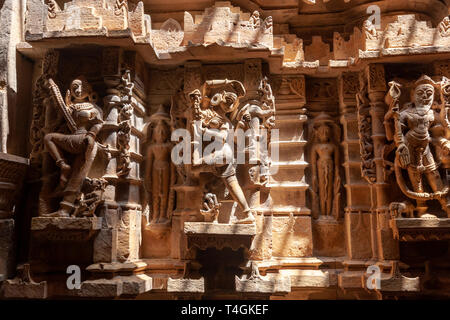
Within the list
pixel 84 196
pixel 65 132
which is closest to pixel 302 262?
pixel 84 196

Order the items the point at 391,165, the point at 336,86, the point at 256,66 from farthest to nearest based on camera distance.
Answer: the point at 336,86 → the point at 256,66 → the point at 391,165

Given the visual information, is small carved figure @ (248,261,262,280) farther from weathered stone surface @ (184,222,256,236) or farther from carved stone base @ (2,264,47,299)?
carved stone base @ (2,264,47,299)

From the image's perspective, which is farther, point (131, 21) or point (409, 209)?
point (131, 21)

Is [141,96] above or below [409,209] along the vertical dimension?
above

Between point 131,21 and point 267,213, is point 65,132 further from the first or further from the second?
point 267,213

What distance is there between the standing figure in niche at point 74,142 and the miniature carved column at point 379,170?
144 inches

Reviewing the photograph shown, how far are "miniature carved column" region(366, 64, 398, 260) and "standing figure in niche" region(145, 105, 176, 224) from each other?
9.26 feet

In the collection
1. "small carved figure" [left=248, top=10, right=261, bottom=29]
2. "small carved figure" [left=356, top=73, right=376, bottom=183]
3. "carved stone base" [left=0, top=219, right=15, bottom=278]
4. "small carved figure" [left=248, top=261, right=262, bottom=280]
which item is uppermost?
"small carved figure" [left=248, top=10, right=261, bottom=29]

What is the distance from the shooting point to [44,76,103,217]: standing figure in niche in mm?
4867

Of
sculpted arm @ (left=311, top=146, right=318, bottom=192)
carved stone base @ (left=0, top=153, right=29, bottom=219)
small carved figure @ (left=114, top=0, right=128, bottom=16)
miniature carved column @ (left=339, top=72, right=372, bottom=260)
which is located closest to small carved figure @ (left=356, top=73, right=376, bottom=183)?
miniature carved column @ (left=339, top=72, right=372, bottom=260)

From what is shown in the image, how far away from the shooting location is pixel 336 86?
5.99 metres

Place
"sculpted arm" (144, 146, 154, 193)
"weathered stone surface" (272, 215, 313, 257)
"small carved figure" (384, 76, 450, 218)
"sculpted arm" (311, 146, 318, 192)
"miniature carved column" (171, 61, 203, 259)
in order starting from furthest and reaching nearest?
"sculpted arm" (311, 146, 318, 192)
"sculpted arm" (144, 146, 154, 193)
"weathered stone surface" (272, 215, 313, 257)
"miniature carved column" (171, 61, 203, 259)
"small carved figure" (384, 76, 450, 218)

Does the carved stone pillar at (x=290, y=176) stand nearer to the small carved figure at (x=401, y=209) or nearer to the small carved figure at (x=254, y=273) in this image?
the small carved figure at (x=254, y=273)

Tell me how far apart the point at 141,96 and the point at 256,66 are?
171 centimetres
